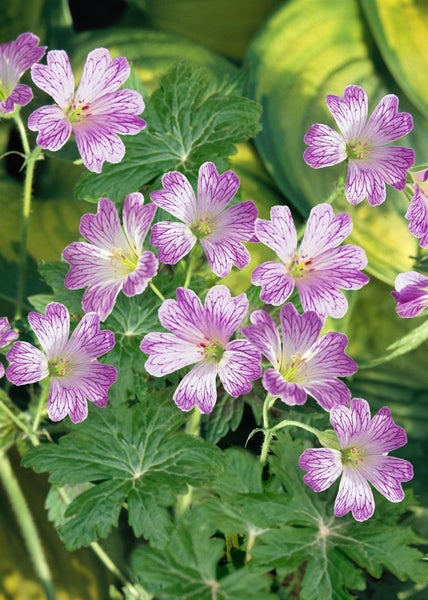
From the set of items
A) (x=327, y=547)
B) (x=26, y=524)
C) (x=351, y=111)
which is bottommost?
(x=26, y=524)

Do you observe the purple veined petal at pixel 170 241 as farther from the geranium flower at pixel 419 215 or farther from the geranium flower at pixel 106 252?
the geranium flower at pixel 419 215

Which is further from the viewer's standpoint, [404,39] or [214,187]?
[404,39]

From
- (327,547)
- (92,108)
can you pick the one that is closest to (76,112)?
(92,108)

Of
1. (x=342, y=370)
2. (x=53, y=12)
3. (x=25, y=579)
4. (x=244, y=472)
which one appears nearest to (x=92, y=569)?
(x=25, y=579)

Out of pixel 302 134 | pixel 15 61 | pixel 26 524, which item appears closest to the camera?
pixel 15 61

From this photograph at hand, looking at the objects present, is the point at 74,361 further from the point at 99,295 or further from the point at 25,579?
the point at 25,579

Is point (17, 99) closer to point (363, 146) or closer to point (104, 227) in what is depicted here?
point (104, 227)
